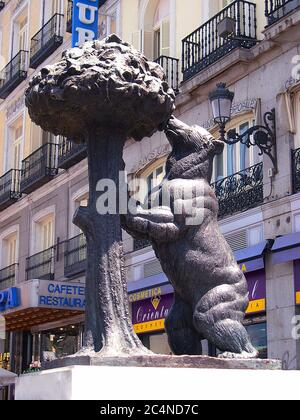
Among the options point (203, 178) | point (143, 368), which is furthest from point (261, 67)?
point (143, 368)

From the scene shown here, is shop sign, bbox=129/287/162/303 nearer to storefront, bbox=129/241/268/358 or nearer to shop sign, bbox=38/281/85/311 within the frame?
storefront, bbox=129/241/268/358

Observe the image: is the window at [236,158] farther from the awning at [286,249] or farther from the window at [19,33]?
the window at [19,33]

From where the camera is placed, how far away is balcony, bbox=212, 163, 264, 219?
44.8 feet

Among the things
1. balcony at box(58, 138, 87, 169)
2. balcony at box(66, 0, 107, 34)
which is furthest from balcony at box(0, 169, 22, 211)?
balcony at box(66, 0, 107, 34)

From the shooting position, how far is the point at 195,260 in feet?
16.2

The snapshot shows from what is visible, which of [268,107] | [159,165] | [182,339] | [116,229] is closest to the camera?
[116,229]

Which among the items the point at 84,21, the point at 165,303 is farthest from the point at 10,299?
the point at 84,21

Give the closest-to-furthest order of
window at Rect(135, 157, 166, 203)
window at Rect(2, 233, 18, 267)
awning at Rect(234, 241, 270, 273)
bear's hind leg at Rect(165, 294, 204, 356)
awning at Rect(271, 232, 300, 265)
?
bear's hind leg at Rect(165, 294, 204, 356), awning at Rect(271, 232, 300, 265), awning at Rect(234, 241, 270, 273), window at Rect(135, 157, 166, 203), window at Rect(2, 233, 18, 267)

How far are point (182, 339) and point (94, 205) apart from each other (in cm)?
107

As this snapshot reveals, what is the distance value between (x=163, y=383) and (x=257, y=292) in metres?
9.15

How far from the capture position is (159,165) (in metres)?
17.0

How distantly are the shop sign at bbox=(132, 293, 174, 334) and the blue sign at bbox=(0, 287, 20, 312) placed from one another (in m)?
3.27

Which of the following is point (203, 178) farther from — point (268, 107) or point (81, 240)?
point (81, 240)

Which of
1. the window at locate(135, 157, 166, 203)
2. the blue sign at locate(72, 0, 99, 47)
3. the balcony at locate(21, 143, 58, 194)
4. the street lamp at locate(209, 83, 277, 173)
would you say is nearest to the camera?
the street lamp at locate(209, 83, 277, 173)
